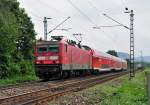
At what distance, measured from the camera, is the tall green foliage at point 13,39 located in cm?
4200

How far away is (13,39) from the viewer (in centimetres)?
4356

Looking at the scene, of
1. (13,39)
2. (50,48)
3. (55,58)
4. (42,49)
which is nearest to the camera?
(55,58)

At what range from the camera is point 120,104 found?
16.5 metres

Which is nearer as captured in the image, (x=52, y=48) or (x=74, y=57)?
(x=52, y=48)

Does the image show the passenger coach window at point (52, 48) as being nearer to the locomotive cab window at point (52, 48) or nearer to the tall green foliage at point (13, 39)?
the locomotive cab window at point (52, 48)

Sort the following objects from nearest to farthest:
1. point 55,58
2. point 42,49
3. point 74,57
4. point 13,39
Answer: point 55,58
point 42,49
point 74,57
point 13,39

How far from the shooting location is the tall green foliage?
1654 inches

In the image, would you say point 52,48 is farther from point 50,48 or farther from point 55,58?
point 55,58

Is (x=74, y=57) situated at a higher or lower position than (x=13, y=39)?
lower

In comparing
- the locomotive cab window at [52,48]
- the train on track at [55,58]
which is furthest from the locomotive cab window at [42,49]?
the locomotive cab window at [52,48]

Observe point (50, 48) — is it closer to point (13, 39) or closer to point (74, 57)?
point (74, 57)

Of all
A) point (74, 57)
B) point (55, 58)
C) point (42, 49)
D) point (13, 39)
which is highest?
point (13, 39)

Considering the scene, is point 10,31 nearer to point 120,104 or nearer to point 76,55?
point 76,55

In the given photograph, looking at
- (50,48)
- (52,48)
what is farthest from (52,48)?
(50,48)
